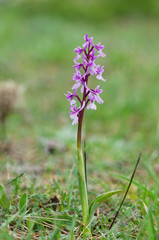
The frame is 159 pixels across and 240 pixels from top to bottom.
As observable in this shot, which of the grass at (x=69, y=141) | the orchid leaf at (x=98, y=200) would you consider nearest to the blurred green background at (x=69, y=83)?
the grass at (x=69, y=141)

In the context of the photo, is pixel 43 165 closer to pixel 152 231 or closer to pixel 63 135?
pixel 63 135

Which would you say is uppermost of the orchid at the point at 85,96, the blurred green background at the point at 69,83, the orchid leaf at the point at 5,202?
the blurred green background at the point at 69,83

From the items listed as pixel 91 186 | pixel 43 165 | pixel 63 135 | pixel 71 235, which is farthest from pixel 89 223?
pixel 63 135

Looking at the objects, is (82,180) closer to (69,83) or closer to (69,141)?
(69,141)

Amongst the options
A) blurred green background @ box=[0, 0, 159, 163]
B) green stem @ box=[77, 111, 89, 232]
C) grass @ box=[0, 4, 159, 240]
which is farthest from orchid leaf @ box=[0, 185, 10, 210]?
blurred green background @ box=[0, 0, 159, 163]

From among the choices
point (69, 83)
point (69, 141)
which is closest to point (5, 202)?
point (69, 141)

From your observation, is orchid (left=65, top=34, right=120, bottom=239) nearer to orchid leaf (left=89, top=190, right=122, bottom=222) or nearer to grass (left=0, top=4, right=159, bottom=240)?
orchid leaf (left=89, top=190, right=122, bottom=222)

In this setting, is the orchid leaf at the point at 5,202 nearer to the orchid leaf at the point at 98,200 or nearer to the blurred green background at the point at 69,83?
the orchid leaf at the point at 98,200
